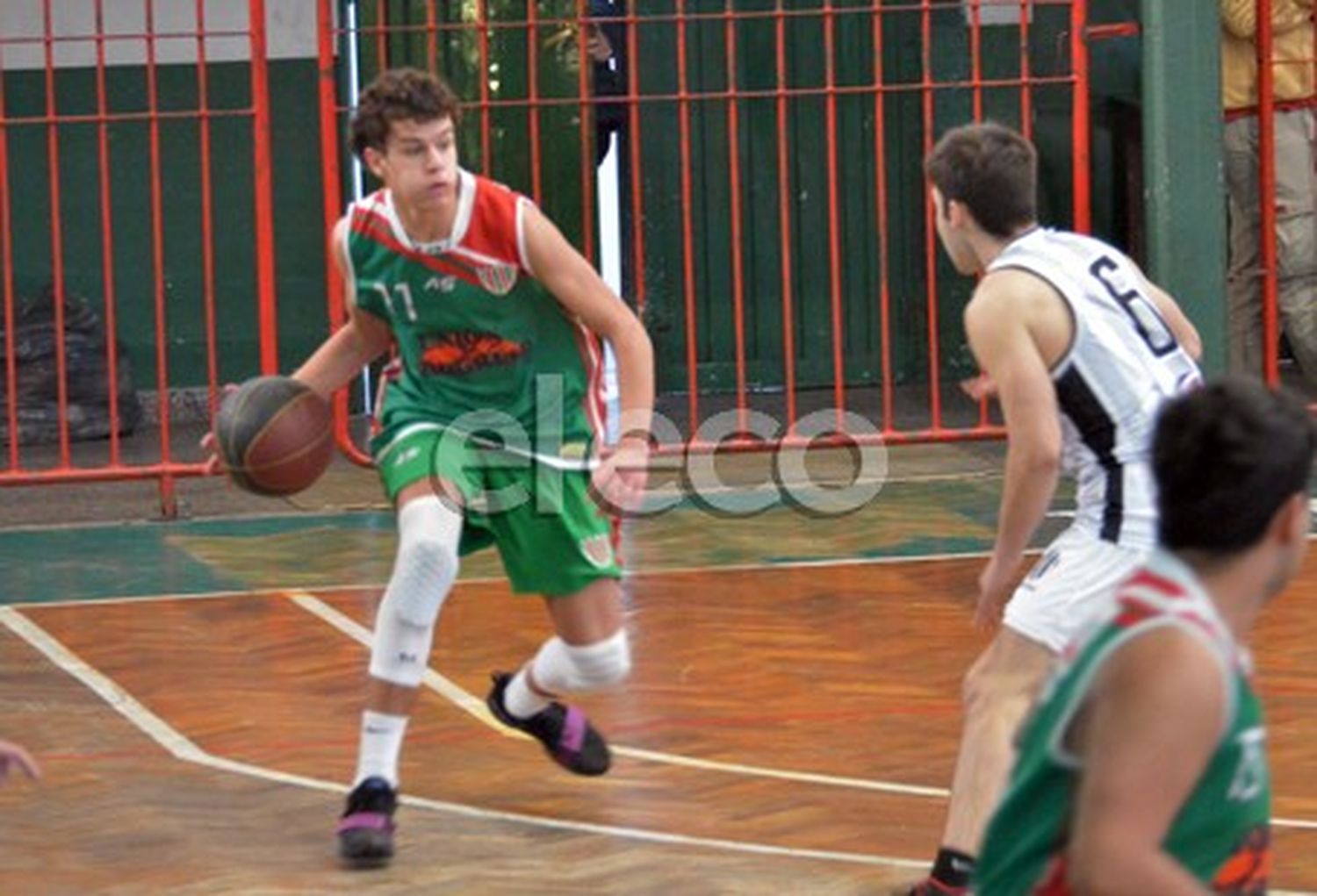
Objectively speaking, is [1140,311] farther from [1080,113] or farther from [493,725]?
[1080,113]

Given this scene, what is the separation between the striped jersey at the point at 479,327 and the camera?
7711 mm

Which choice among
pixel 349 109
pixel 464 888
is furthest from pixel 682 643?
pixel 349 109

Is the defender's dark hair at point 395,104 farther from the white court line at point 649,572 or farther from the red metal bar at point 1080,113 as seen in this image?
the red metal bar at point 1080,113

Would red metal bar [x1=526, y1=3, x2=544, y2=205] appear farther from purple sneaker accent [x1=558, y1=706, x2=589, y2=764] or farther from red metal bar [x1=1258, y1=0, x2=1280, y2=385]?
purple sneaker accent [x1=558, y1=706, x2=589, y2=764]

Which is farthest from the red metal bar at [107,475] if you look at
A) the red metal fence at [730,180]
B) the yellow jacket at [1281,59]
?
the yellow jacket at [1281,59]

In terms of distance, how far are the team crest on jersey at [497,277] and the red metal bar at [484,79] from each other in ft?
16.9

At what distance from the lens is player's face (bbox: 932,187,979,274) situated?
679cm

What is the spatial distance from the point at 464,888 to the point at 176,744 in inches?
69.9

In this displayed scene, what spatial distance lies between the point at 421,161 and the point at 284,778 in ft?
5.51

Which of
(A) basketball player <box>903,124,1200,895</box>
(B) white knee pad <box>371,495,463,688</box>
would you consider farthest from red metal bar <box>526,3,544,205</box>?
(A) basketball player <box>903,124,1200,895</box>

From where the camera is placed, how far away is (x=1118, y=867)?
12.0ft

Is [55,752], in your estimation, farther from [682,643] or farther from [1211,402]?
[1211,402]

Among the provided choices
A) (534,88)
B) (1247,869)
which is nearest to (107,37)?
(534,88)

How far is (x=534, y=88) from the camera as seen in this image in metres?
13.0
